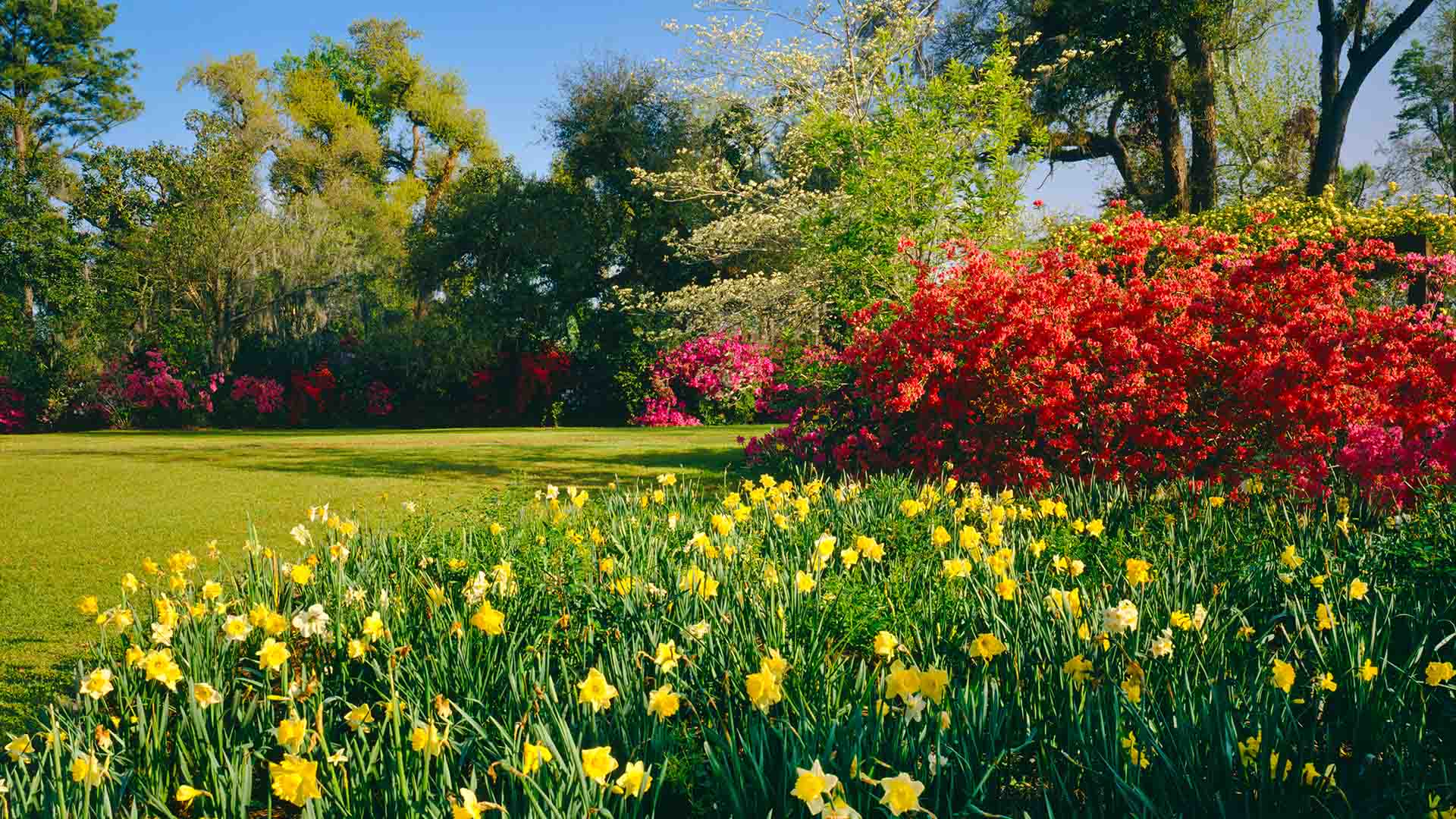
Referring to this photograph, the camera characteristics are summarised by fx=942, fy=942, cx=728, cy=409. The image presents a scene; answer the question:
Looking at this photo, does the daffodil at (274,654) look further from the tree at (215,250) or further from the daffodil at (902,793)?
the tree at (215,250)

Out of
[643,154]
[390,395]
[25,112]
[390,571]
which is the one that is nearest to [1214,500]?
[390,571]

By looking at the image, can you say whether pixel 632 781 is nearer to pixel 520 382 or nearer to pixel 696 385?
pixel 696 385

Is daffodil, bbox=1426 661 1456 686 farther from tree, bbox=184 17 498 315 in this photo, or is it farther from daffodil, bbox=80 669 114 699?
tree, bbox=184 17 498 315

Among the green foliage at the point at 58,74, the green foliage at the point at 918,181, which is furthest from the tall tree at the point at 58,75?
the green foliage at the point at 918,181

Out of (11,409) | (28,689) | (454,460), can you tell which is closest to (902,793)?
(28,689)

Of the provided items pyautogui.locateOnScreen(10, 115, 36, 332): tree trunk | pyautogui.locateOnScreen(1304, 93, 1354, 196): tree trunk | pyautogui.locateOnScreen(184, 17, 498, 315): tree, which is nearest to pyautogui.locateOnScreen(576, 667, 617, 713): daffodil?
pyautogui.locateOnScreen(1304, 93, 1354, 196): tree trunk

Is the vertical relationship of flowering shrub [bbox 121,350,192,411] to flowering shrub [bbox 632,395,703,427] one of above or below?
above

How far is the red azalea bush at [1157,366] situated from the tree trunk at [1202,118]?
1215cm

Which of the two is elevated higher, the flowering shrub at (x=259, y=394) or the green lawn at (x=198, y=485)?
the flowering shrub at (x=259, y=394)

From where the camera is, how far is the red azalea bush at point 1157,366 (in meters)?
5.54

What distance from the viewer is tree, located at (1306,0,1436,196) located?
16281mm

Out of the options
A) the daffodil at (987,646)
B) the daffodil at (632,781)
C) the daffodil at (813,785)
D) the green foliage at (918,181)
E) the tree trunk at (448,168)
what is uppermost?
the tree trunk at (448,168)

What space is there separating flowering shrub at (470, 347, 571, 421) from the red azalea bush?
53.7 ft

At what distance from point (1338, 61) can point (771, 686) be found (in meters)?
19.7
